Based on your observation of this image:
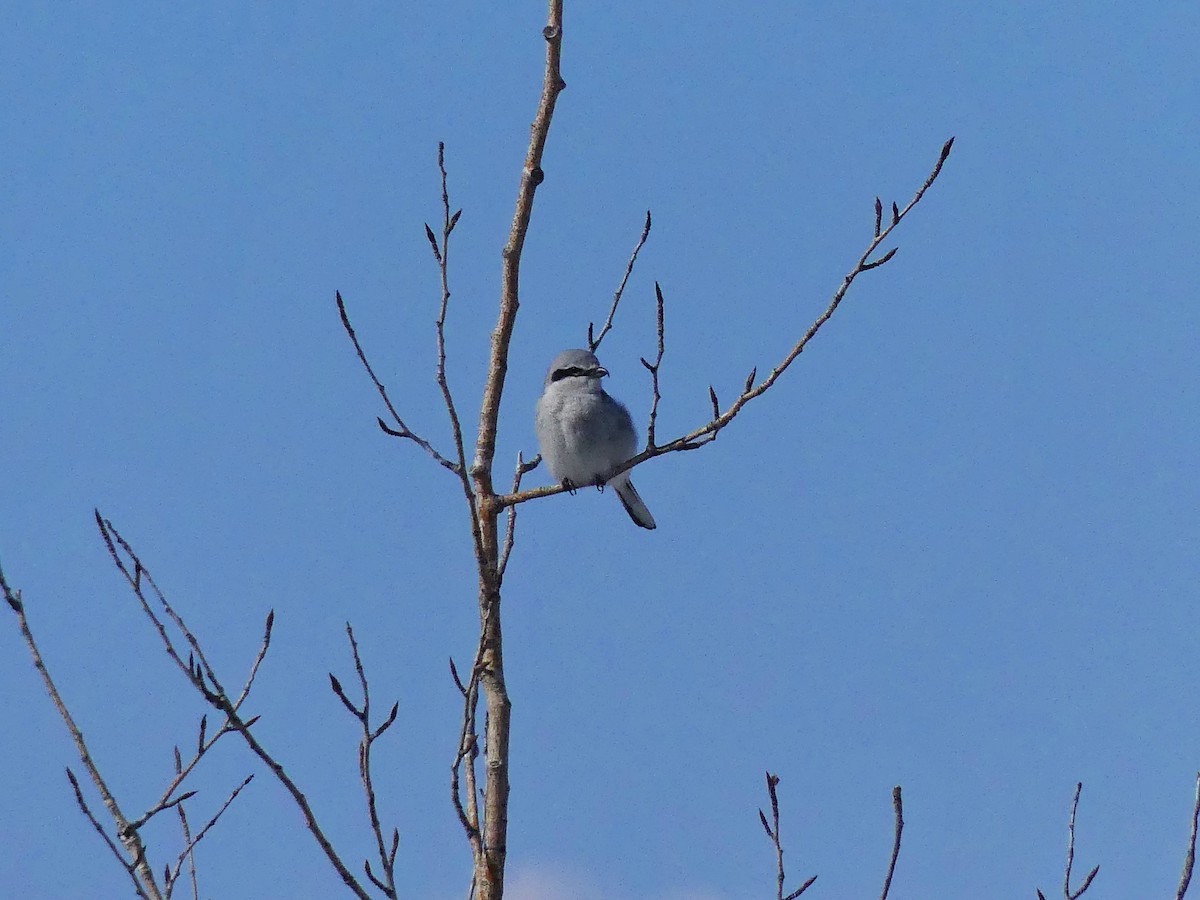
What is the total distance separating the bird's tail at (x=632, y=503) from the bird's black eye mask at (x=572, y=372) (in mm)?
734

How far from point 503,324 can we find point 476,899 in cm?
178

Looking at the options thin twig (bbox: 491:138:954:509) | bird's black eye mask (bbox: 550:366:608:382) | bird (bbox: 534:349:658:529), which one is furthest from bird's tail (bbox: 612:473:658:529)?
thin twig (bbox: 491:138:954:509)

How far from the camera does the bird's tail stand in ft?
24.0

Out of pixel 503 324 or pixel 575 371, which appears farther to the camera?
pixel 575 371

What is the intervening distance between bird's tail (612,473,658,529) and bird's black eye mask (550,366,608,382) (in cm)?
73

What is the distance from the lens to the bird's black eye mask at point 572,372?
21.9ft

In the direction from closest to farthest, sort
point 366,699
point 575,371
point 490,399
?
1. point 366,699
2. point 490,399
3. point 575,371

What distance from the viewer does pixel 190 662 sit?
3291mm

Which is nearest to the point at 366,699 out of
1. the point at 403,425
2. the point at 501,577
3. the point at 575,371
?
the point at 501,577

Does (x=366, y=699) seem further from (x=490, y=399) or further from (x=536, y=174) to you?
(x=536, y=174)

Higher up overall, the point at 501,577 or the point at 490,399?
the point at 490,399

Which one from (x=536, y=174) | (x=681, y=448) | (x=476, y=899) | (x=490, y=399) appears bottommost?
(x=476, y=899)

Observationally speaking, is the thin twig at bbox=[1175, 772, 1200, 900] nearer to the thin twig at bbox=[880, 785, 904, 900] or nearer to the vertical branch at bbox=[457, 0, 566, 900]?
the thin twig at bbox=[880, 785, 904, 900]

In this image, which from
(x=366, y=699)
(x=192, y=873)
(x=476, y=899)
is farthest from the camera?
(x=192, y=873)
